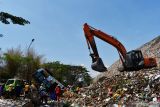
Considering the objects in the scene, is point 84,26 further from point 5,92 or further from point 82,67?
point 82,67

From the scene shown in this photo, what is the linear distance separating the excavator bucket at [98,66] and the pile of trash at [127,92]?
991 millimetres

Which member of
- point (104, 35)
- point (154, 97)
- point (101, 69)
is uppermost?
point (104, 35)

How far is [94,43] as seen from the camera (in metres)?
29.1

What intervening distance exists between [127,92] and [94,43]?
7.77 m

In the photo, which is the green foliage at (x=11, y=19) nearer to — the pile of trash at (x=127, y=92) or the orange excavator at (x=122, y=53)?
the pile of trash at (x=127, y=92)

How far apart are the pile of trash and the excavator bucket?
99 centimetres

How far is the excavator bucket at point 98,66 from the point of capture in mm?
27111

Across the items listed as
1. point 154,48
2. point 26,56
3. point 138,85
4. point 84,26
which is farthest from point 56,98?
point 26,56

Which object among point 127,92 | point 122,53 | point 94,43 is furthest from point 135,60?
point 127,92

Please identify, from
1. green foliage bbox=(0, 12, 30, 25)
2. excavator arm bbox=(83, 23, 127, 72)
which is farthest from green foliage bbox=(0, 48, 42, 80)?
green foliage bbox=(0, 12, 30, 25)

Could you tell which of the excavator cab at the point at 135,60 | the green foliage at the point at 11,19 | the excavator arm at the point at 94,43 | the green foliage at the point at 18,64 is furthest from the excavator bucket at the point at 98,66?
the green foliage at the point at 18,64

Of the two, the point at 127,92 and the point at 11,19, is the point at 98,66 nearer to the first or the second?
the point at 127,92

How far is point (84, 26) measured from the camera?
98.3ft

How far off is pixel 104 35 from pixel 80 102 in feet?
31.1
